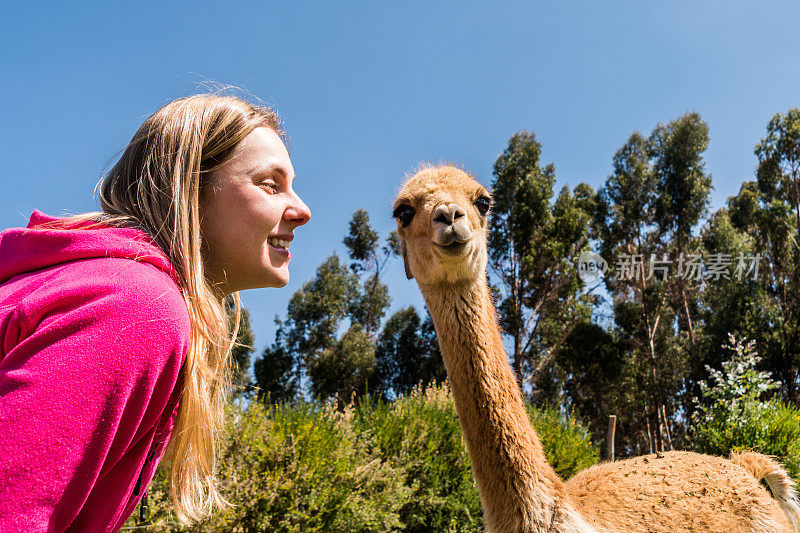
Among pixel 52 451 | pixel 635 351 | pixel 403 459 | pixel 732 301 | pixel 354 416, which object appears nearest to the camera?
pixel 52 451

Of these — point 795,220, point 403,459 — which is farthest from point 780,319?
point 403,459

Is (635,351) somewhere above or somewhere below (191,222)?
above

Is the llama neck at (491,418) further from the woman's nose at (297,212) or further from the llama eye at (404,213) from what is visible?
the woman's nose at (297,212)

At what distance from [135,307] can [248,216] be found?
57 cm

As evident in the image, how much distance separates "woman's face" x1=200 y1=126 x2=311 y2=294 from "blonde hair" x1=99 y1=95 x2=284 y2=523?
0.13 ft

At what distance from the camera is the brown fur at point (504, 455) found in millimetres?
2604

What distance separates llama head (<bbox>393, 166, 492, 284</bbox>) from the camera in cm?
301

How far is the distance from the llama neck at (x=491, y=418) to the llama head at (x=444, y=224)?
0.37 ft

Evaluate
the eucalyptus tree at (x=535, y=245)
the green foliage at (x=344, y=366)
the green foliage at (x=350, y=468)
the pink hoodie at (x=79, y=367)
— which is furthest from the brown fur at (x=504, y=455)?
the green foliage at (x=344, y=366)

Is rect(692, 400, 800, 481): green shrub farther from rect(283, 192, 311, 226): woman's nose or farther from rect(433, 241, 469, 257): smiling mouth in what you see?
rect(283, 192, 311, 226): woman's nose

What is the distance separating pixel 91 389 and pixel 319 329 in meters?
31.2

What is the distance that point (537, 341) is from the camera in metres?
25.1

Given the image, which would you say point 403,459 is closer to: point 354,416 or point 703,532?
point 354,416

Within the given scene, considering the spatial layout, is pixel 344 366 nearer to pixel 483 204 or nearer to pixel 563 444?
pixel 563 444
